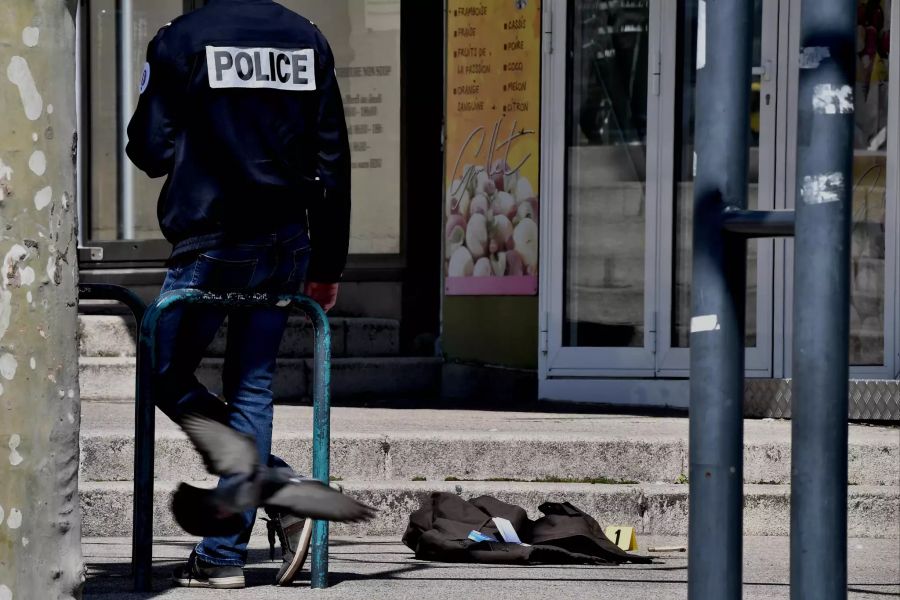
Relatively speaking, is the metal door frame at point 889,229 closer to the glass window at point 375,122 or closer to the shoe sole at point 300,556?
the glass window at point 375,122

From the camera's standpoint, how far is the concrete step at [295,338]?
8578 millimetres

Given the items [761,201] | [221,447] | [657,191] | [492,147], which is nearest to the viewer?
[221,447]

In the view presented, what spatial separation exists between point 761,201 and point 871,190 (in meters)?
0.59

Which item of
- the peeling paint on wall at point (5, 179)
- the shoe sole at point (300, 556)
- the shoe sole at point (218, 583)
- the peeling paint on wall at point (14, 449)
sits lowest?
the shoe sole at point (218, 583)

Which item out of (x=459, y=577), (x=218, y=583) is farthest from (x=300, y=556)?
(x=459, y=577)

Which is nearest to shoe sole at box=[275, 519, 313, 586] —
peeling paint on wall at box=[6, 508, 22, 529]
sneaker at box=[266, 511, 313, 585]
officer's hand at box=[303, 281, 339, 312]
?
sneaker at box=[266, 511, 313, 585]

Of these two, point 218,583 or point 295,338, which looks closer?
point 218,583

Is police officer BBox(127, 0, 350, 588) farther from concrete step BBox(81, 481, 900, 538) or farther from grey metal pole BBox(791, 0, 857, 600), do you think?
grey metal pole BBox(791, 0, 857, 600)

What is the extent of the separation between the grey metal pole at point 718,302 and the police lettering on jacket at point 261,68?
9.09 feet

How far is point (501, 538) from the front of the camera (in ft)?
17.4

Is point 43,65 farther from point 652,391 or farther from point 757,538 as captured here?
point 652,391

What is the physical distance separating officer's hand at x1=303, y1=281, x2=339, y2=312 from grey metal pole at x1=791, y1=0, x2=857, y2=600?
10.2 feet

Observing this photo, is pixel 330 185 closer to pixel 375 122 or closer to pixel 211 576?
pixel 211 576

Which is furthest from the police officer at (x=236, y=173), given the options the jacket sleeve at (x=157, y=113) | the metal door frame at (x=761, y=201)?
the metal door frame at (x=761, y=201)
